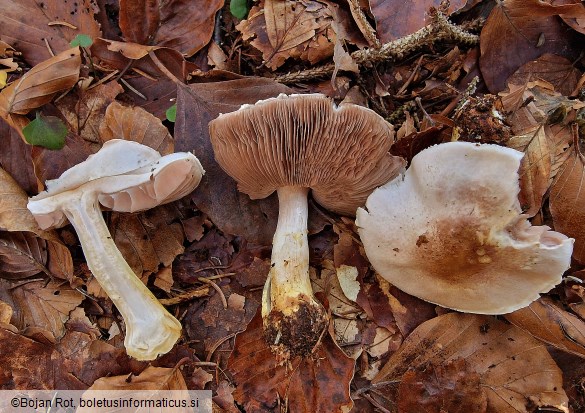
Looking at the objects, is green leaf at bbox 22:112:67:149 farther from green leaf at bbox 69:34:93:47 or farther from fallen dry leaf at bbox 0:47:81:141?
green leaf at bbox 69:34:93:47

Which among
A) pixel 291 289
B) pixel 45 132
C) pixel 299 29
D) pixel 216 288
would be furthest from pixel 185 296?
pixel 299 29

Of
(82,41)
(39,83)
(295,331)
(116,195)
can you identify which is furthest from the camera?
(82,41)

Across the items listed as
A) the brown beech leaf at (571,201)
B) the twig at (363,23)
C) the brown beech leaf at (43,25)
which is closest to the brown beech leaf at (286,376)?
the brown beech leaf at (571,201)

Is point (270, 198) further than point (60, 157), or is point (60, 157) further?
point (270, 198)

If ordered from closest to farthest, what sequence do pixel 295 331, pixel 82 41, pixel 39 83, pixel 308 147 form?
pixel 308 147 < pixel 295 331 < pixel 39 83 < pixel 82 41

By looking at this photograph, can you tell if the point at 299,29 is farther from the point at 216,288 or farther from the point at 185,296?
the point at 185,296

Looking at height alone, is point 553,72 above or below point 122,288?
above

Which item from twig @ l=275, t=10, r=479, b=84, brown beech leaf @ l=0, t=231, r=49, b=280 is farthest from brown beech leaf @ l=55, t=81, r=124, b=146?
twig @ l=275, t=10, r=479, b=84

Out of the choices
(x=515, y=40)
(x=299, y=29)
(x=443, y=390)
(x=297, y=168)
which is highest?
(x=299, y=29)

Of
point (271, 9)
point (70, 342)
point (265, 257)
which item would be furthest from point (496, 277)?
point (70, 342)

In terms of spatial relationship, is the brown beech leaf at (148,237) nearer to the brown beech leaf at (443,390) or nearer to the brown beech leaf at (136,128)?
the brown beech leaf at (136,128)
